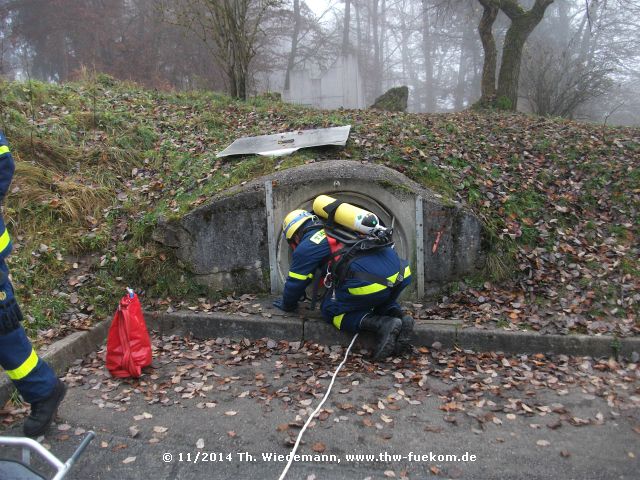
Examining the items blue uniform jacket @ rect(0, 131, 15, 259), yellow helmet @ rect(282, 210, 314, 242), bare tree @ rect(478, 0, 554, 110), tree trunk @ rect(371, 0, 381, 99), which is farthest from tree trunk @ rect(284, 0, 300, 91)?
blue uniform jacket @ rect(0, 131, 15, 259)

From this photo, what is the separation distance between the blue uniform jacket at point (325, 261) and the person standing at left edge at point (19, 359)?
232 cm

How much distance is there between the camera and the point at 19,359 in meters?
3.29

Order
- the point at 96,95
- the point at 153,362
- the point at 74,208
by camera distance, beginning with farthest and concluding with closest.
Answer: the point at 96,95 < the point at 74,208 < the point at 153,362

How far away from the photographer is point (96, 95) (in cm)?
1010

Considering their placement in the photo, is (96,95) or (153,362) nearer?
(153,362)

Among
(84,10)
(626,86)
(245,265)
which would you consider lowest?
(245,265)

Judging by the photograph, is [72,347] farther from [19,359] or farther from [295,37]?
[295,37]

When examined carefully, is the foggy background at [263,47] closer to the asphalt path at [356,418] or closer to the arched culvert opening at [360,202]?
the arched culvert opening at [360,202]

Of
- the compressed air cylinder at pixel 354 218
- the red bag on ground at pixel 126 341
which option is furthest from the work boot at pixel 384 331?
the red bag on ground at pixel 126 341

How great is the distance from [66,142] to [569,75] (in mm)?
13962

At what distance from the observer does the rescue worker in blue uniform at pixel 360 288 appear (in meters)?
4.66

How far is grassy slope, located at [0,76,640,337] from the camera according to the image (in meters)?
5.54

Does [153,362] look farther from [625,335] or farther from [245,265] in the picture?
[625,335]

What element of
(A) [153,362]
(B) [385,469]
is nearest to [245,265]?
(A) [153,362]
